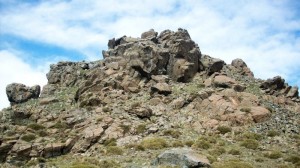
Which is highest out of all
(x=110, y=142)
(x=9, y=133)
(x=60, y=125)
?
(x=60, y=125)

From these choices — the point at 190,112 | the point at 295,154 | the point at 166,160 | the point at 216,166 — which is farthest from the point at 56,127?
the point at 295,154

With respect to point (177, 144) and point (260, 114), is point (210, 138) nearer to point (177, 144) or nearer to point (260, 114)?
point (177, 144)

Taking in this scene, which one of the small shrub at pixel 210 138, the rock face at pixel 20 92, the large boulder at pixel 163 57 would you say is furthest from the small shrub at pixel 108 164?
the rock face at pixel 20 92

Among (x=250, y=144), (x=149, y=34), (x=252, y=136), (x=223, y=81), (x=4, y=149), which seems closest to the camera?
(x=250, y=144)

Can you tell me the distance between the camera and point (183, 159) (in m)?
35.0

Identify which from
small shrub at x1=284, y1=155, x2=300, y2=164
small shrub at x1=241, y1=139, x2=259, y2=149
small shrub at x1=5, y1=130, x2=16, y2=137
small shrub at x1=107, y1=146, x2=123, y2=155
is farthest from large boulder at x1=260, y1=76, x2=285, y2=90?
small shrub at x1=5, y1=130, x2=16, y2=137

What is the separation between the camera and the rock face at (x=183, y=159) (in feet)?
113

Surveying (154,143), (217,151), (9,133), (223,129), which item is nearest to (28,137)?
(9,133)

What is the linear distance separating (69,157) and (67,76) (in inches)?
1298

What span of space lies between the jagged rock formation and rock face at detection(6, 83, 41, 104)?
0.20 metres

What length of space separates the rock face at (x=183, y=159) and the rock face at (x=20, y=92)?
42.3 m

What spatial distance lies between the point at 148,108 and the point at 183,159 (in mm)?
22340

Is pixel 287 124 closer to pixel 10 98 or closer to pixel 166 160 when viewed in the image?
pixel 166 160

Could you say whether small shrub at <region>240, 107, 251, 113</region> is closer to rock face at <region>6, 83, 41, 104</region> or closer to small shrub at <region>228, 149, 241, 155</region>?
small shrub at <region>228, 149, 241, 155</region>
